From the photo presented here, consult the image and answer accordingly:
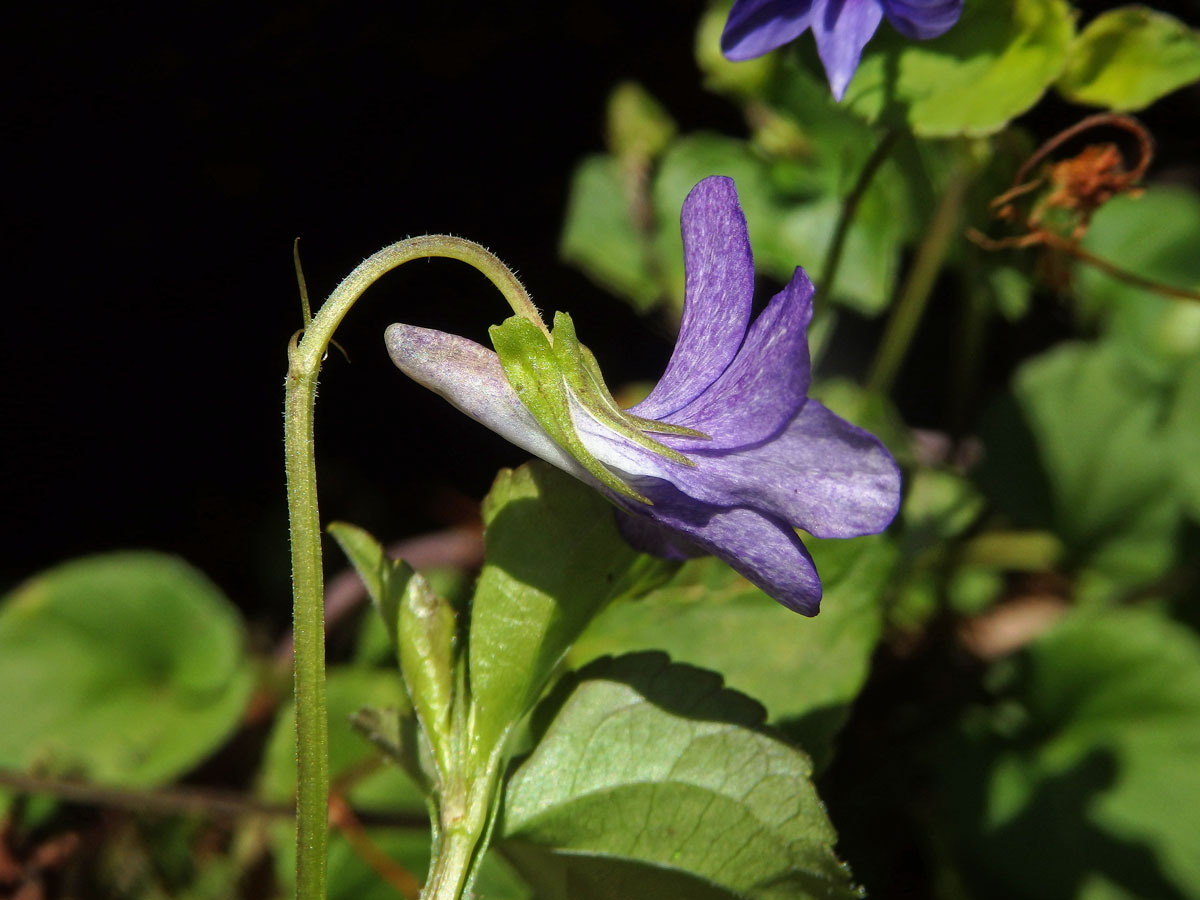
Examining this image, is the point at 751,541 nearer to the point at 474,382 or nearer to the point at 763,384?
the point at 763,384

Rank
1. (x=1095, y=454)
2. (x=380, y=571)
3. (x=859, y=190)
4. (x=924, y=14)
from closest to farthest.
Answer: (x=380, y=571)
(x=924, y=14)
(x=859, y=190)
(x=1095, y=454)

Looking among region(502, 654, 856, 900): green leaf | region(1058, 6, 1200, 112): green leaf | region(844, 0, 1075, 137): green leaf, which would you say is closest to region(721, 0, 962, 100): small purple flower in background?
region(844, 0, 1075, 137): green leaf

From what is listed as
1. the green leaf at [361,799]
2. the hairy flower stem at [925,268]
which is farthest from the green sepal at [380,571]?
the hairy flower stem at [925,268]

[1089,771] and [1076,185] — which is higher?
[1076,185]

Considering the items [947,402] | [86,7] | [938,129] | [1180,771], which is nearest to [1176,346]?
[947,402]

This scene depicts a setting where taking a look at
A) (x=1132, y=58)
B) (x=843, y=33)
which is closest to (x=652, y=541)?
(x=843, y=33)
